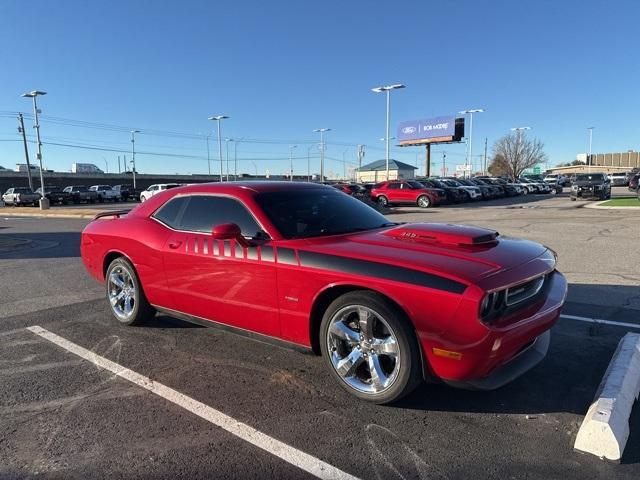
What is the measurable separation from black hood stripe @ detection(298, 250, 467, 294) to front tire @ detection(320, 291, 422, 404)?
6.4 inches

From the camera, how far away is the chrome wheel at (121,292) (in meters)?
5.26

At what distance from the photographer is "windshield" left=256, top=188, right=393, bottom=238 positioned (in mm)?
4102

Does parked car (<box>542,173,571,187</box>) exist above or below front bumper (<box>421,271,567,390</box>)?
above

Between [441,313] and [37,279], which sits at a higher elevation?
[441,313]

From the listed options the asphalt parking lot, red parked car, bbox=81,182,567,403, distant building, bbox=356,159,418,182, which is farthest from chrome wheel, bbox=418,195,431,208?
distant building, bbox=356,159,418,182

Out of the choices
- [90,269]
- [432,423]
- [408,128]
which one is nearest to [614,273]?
[432,423]

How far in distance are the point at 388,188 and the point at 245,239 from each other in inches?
1068

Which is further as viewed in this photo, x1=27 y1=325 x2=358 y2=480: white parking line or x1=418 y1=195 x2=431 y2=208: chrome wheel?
x1=418 y1=195 x2=431 y2=208: chrome wheel

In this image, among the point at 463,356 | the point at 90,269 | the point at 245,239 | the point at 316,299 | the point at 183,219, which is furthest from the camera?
the point at 90,269

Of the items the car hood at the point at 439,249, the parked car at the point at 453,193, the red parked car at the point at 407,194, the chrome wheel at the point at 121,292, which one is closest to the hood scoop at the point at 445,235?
the car hood at the point at 439,249

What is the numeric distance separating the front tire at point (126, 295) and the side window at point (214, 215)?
3.12 feet

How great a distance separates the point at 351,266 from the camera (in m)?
3.39

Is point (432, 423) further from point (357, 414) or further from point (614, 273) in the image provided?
point (614, 273)

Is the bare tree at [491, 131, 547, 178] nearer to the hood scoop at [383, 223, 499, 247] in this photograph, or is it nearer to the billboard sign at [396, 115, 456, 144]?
the billboard sign at [396, 115, 456, 144]
